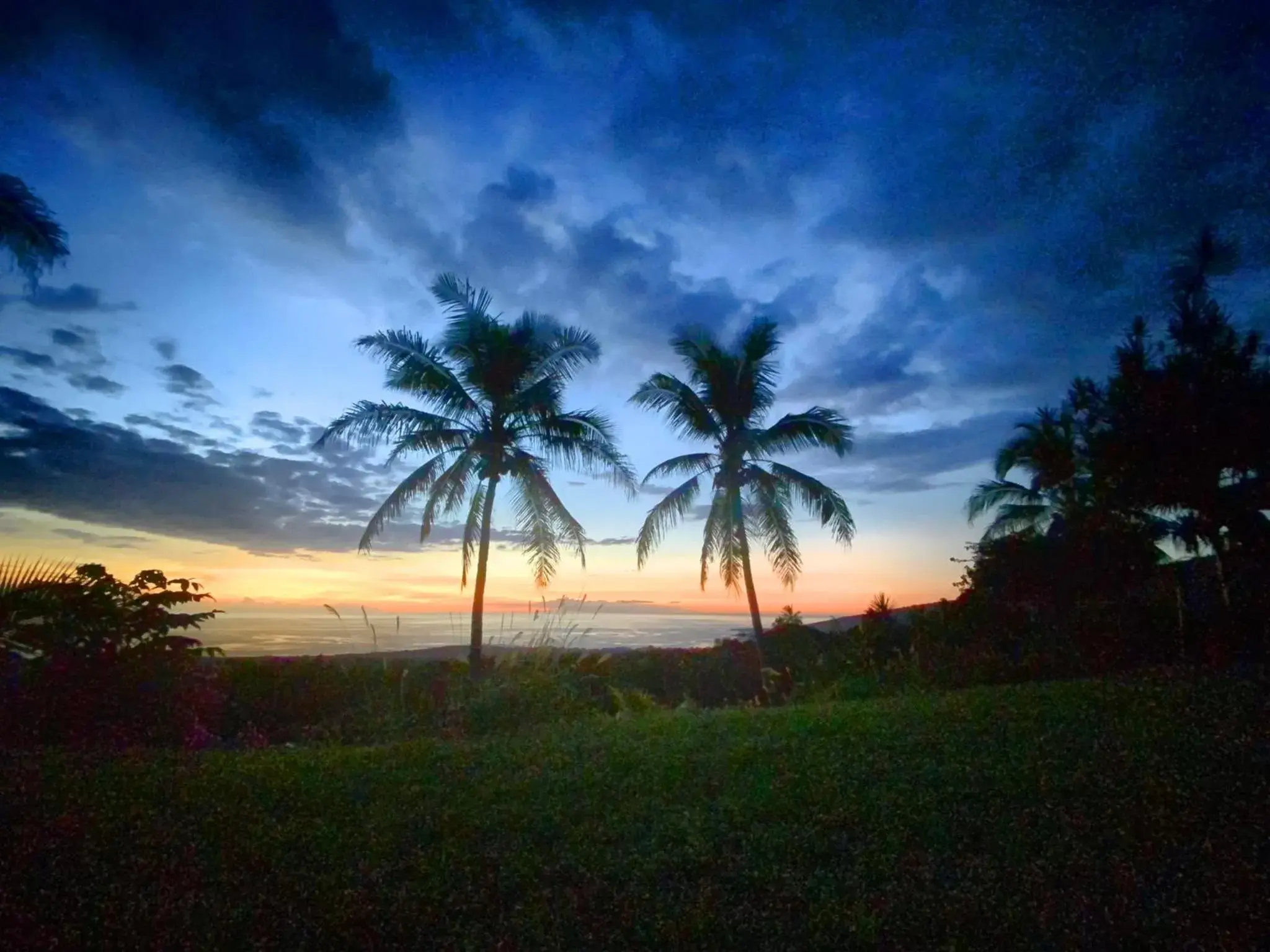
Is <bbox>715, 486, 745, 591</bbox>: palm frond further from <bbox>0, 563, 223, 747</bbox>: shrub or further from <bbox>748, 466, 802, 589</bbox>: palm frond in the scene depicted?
<bbox>0, 563, 223, 747</bbox>: shrub

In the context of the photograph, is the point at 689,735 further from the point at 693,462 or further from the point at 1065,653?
the point at 693,462

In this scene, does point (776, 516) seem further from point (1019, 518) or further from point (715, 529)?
point (1019, 518)

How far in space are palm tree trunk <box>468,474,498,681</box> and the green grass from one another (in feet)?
21.3

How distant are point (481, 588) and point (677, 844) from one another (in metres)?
10.7

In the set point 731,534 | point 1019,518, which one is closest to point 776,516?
point 731,534

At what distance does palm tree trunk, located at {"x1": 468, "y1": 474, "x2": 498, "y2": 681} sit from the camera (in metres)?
14.1

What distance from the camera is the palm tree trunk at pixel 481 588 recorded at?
1408 cm

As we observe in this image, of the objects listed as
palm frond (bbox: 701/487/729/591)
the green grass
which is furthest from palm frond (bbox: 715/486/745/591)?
the green grass

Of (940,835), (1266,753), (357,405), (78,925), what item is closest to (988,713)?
(1266,753)

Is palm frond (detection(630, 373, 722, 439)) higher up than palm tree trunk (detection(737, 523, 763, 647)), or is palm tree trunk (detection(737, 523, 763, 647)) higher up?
palm frond (detection(630, 373, 722, 439))

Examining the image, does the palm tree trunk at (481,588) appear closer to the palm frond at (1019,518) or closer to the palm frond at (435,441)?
Answer: the palm frond at (435,441)

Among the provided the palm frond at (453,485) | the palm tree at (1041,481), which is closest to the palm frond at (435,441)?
the palm frond at (453,485)

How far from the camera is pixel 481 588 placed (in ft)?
48.7

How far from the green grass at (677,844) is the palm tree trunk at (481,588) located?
650cm
